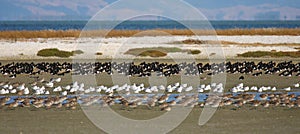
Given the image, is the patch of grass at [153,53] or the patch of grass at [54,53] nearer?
the patch of grass at [54,53]

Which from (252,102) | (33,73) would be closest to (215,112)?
(252,102)

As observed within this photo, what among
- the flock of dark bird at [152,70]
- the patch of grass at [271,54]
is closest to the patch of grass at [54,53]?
the flock of dark bird at [152,70]

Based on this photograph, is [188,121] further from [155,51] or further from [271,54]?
[155,51]

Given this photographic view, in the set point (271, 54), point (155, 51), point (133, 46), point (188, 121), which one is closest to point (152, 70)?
point (188, 121)

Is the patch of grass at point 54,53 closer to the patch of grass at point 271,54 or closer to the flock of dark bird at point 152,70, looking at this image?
the flock of dark bird at point 152,70

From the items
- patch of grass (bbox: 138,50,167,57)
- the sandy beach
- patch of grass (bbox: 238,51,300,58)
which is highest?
the sandy beach

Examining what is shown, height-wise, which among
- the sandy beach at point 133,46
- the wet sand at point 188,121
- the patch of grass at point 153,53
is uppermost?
the sandy beach at point 133,46

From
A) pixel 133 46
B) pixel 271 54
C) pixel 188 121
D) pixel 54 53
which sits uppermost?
pixel 133 46

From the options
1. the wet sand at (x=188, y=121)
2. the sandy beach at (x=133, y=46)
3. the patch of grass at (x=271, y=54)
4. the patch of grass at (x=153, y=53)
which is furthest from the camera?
the sandy beach at (x=133, y=46)

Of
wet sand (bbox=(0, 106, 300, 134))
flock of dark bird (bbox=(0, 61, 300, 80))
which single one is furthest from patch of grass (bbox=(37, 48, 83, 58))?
wet sand (bbox=(0, 106, 300, 134))

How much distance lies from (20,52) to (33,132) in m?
27.7

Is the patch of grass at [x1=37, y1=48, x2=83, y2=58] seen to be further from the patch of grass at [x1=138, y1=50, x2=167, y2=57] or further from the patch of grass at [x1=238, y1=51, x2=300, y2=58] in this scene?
the patch of grass at [x1=238, y1=51, x2=300, y2=58]

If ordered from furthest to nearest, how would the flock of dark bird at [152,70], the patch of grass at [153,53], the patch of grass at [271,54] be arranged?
1. the patch of grass at [153,53]
2. the patch of grass at [271,54]
3. the flock of dark bird at [152,70]

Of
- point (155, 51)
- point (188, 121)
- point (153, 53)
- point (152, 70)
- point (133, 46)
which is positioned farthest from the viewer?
point (133, 46)
